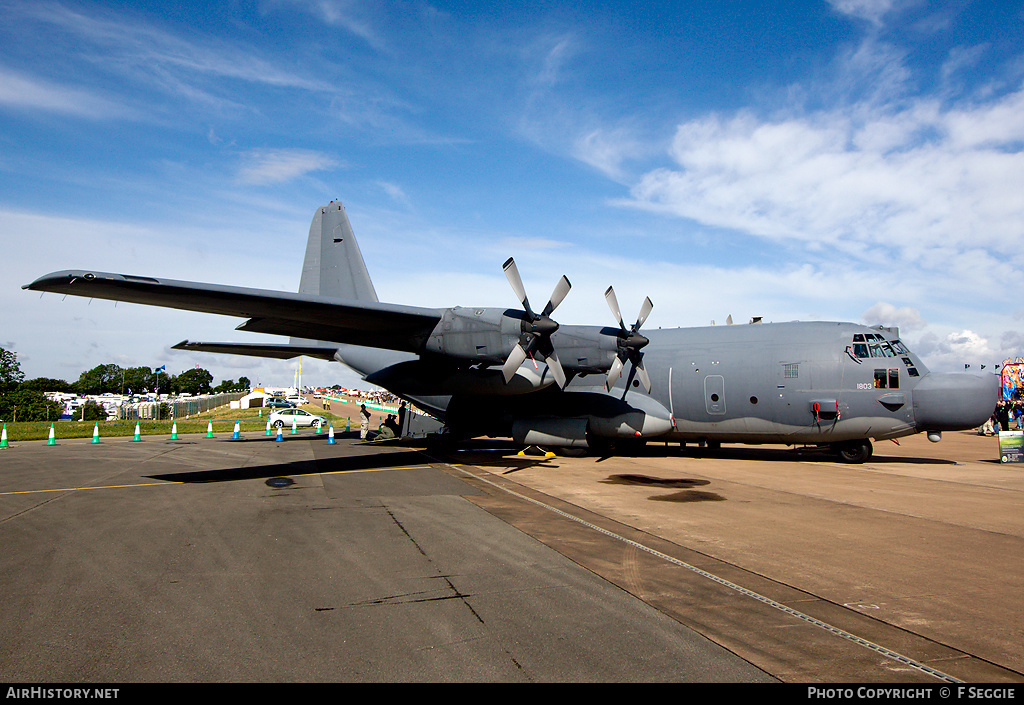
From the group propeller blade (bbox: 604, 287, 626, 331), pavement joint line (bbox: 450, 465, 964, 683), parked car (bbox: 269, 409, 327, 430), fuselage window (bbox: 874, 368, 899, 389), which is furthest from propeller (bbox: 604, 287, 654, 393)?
parked car (bbox: 269, 409, 327, 430)

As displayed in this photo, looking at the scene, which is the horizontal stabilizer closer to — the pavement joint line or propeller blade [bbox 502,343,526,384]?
propeller blade [bbox 502,343,526,384]

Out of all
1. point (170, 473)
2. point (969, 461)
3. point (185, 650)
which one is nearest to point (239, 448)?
point (170, 473)

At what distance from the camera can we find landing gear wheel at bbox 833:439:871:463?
16.9 meters

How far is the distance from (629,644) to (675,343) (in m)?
15.2

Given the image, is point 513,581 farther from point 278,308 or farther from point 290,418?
point 290,418

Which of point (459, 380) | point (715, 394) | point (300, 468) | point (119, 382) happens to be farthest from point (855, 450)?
point (119, 382)

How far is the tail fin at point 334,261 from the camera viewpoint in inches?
843

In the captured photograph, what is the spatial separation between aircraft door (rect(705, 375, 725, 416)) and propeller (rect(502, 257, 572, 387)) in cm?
525

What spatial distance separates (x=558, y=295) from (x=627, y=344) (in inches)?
109

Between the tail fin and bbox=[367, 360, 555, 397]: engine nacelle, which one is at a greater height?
the tail fin

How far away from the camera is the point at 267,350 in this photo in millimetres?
21688

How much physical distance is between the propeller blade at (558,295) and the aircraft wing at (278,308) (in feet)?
9.84

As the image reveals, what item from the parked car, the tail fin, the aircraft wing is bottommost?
the parked car

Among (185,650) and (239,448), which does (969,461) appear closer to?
(185,650)
